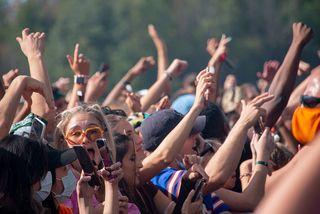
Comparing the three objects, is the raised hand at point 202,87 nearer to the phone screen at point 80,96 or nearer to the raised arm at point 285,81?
the raised arm at point 285,81

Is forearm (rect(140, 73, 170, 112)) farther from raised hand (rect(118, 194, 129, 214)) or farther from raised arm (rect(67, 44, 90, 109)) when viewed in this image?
raised hand (rect(118, 194, 129, 214))

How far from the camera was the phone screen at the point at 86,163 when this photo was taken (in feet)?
5.75

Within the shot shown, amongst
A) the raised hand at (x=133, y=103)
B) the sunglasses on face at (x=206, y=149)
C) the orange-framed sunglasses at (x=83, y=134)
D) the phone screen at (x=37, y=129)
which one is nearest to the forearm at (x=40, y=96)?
the phone screen at (x=37, y=129)

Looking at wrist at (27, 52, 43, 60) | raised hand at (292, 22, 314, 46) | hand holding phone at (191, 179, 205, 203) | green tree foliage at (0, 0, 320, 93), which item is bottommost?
green tree foliage at (0, 0, 320, 93)

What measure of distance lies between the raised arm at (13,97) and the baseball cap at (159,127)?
2.63ft

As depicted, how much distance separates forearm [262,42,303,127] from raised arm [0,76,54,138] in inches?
79.2

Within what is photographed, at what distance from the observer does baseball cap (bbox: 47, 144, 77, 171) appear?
5.74 ft

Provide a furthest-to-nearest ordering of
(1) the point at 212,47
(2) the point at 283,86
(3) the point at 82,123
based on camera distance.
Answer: (1) the point at 212,47, (2) the point at 283,86, (3) the point at 82,123

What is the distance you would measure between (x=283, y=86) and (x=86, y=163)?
224cm

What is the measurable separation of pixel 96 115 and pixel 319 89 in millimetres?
1955

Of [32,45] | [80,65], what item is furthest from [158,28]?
[32,45]

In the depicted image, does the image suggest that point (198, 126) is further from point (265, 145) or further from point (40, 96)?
point (40, 96)

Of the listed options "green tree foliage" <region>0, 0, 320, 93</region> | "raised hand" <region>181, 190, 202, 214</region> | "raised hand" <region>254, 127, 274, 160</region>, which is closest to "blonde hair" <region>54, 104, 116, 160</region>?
"raised hand" <region>181, 190, 202, 214</region>

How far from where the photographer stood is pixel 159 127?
9.29ft
